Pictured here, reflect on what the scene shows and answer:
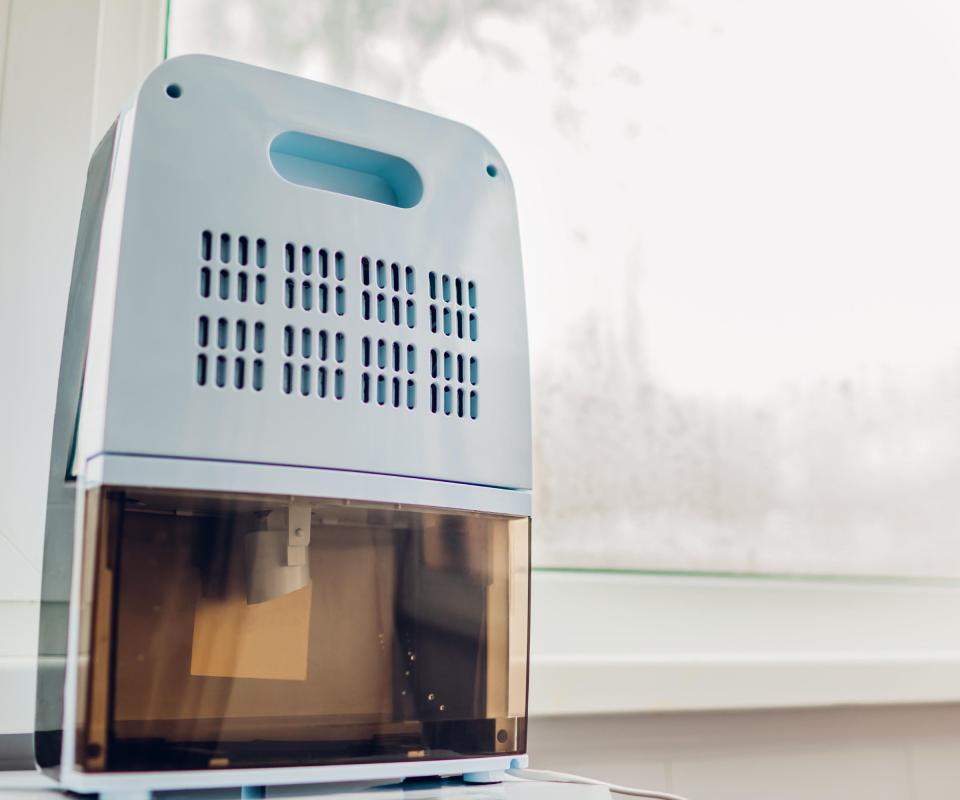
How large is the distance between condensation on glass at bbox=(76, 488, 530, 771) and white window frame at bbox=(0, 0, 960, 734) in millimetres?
236

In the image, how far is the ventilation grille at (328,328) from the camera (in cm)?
46

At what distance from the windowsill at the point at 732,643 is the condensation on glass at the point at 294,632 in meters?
0.25

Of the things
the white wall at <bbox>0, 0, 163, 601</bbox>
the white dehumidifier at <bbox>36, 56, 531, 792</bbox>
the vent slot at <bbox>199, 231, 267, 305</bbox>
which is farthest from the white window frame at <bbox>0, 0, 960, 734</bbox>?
the vent slot at <bbox>199, 231, 267, 305</bbox>

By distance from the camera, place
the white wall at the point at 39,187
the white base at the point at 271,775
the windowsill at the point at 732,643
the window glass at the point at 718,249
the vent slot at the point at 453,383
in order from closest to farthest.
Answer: the white base at the point at 271,775
the vent slot at the point at 453,383
the white wall at the point at 39,187
the windowsill at the point at 732,643
the window glass at the point at 718,249

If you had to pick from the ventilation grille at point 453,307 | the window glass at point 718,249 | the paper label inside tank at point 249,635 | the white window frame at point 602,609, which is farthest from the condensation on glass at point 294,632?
the window glass at point 718,249

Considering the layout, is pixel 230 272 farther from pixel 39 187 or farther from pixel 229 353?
pixel 39 187

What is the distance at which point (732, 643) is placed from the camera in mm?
934

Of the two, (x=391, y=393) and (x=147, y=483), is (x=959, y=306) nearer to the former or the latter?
(x=391, y=393)

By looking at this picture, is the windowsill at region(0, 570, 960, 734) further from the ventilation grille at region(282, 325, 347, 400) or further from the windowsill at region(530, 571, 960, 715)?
the ventilation grille at region(282, 325, 347, 400)

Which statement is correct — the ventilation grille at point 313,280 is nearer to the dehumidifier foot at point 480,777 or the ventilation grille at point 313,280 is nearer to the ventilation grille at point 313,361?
the ventilation grille at point 313,361

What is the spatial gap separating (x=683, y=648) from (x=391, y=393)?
0.55m

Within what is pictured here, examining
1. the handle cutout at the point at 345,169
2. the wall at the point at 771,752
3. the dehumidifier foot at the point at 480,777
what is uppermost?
the handle cutout at the point at 345,169

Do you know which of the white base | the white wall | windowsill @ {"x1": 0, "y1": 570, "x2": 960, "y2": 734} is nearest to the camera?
the white base

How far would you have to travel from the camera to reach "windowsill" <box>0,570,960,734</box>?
786mm
